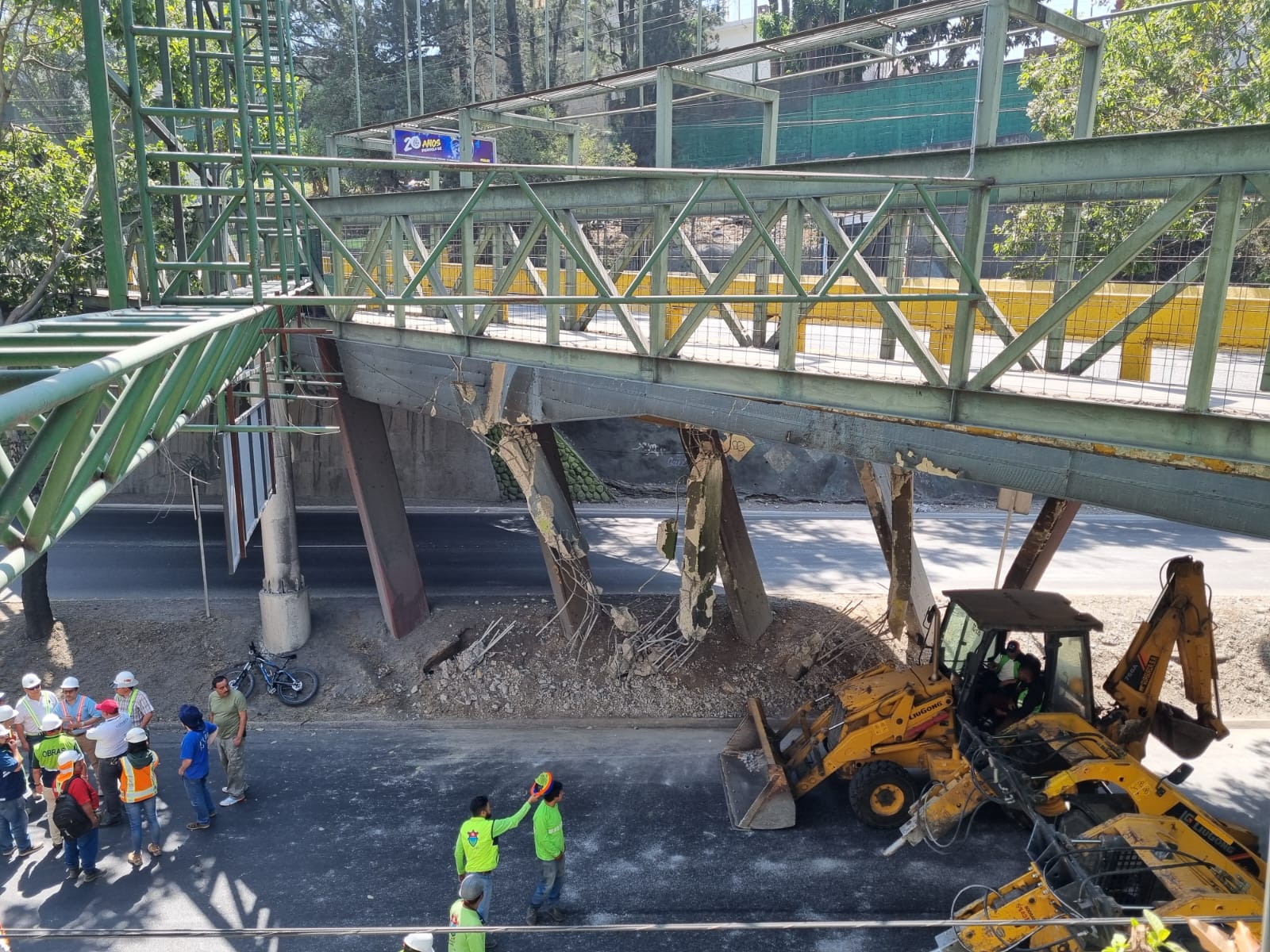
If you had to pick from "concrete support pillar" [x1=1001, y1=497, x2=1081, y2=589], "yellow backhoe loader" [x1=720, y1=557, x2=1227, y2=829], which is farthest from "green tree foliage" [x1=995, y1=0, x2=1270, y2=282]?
"yellow backhoe loader" [x1=720, y1=557, x2=1227, y2=829]

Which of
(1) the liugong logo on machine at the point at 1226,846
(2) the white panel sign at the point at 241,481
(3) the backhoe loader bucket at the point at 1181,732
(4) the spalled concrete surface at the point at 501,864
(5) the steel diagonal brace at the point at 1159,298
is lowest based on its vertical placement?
(4) the spalled concrete surface at the point at 501,864

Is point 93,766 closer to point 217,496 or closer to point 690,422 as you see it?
point 690,422

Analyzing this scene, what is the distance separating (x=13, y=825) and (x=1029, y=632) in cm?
996

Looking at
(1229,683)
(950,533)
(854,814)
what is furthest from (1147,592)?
(854,814)

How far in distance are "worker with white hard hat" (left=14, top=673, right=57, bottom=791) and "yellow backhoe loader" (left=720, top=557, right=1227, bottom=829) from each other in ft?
23.9

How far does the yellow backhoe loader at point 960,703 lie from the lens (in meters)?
8.89

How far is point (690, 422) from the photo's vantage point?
8.70m

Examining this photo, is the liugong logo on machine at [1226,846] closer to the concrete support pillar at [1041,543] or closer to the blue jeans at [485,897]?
the concrete support pillar at [1041,543]

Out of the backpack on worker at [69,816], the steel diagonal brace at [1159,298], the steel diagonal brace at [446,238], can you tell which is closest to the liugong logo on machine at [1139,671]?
the steel diagonal brace at [1159,298]

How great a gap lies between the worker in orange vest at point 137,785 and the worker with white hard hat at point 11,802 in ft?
2.91

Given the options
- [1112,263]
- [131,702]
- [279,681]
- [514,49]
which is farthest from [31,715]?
[514,49]

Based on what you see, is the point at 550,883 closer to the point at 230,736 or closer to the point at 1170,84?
the point at 230,736

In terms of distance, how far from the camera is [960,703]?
890 cm

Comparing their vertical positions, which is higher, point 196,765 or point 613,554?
point 196,765
